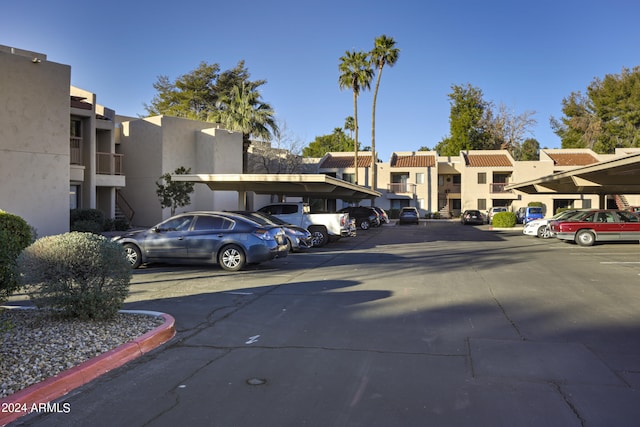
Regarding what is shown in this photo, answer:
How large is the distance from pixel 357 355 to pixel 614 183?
1003 inches

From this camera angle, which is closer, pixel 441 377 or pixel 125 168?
pixel 441 377

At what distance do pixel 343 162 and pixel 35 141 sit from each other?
43.1 m

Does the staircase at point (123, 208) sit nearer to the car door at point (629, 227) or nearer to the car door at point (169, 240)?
the car door at point (169, 240)

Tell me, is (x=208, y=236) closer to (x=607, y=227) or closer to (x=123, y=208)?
(x=607, y=227)

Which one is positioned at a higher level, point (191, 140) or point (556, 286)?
point (191, 140)

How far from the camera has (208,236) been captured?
12945mm

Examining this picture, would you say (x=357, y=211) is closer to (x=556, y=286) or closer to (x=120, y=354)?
(x=556, y=286)

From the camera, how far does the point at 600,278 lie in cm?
1220

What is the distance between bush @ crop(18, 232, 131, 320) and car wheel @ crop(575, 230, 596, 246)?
68.4 ft

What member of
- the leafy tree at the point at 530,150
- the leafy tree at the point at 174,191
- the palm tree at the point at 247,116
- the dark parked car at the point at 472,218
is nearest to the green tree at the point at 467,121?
the leafy tree at the point at 530,150

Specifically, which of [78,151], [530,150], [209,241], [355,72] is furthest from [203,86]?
[530,150]

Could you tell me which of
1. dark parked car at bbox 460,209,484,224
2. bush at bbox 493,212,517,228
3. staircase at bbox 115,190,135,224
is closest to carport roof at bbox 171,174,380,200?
staircase at bbox 115,190,135,224

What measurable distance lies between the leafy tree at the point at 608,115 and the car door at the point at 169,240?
6436 centimetres

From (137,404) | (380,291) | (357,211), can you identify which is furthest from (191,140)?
(137,404)
